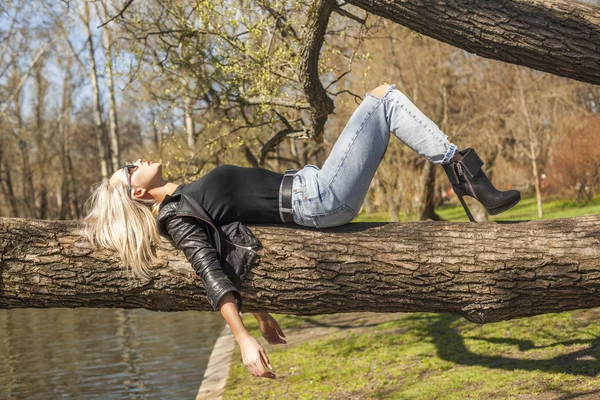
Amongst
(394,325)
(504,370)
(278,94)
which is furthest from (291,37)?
(504,370)

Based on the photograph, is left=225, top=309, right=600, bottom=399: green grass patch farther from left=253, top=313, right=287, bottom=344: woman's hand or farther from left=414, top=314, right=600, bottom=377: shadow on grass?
left=253, top=313, right=287, bottom=344: woman's hand

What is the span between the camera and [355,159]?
160 inches

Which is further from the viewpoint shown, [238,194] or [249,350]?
[238,194]

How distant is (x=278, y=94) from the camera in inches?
370

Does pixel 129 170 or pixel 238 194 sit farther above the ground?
pixel 129 170

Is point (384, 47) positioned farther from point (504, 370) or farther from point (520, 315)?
point (520, 315)

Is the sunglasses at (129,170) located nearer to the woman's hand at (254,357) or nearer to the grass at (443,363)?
the woman's hand at (254,357)

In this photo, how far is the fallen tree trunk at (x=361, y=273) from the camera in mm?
3920

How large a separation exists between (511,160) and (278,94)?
27973mm

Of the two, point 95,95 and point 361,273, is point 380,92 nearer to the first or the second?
point 361,273

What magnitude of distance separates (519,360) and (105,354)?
6.14 m

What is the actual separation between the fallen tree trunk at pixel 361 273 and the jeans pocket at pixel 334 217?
0.15 meters

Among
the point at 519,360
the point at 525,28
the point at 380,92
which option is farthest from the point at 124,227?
the point at 519,360

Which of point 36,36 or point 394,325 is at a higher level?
point 36,36
